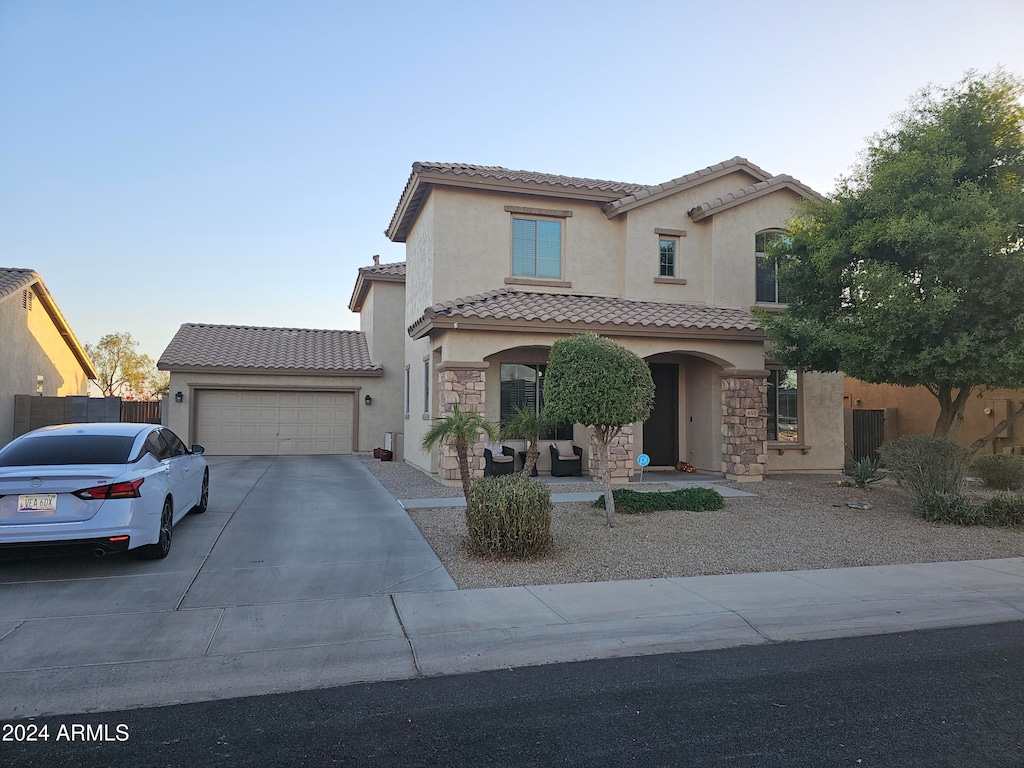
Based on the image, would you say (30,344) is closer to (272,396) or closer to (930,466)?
(272,396)

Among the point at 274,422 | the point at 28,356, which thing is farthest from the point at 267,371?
the point at 28,356

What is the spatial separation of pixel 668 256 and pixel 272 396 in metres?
13.1

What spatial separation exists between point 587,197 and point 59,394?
65.7 feet

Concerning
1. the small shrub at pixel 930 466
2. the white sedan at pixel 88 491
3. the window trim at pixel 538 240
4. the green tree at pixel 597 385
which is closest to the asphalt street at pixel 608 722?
the white sedan at pixel 88 491

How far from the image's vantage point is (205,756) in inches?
147

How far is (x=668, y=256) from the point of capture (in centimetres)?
1678

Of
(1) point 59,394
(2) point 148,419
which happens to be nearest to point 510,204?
(2) point 148,419

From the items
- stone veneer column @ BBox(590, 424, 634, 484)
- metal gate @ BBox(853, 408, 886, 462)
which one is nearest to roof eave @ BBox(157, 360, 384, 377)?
stone veneer column @ BBox(590, 424, 634, 484)

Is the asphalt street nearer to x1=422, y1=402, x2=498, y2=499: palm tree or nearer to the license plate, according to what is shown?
the license plate

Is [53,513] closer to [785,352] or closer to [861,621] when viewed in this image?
[861,621]

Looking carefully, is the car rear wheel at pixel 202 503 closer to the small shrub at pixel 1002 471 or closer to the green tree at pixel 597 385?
the green tree at pixel 597 385

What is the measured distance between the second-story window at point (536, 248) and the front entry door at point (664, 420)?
347 centimetres

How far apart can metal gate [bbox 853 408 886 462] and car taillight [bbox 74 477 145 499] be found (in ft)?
58.8

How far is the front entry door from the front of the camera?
55.8 feet
